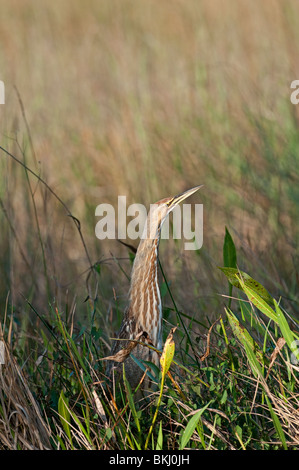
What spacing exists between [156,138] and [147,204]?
1.97ft

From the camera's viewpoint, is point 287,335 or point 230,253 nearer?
point 287,335

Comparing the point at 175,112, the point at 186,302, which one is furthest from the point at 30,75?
the point at 186,302

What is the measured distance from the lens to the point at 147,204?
397 cm

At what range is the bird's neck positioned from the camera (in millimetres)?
2523

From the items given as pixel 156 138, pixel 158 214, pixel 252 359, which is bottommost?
pixel 252 359

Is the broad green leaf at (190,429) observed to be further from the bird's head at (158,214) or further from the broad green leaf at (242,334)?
the bird's head at (158,214)

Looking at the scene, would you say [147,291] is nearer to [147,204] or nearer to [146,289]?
[146,289]

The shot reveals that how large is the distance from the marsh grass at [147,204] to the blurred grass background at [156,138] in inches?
0.4

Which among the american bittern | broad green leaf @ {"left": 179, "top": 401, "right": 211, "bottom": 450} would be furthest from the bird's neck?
broad green leaf @ {"left": 179, "top": 401, "right": 211, "bottom": 450}

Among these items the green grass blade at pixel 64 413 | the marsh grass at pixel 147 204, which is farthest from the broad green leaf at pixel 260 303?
the green grass blade at pixel 64 413

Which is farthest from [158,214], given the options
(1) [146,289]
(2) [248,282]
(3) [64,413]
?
(3) [64,413]

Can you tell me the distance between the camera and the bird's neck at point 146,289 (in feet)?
8.28

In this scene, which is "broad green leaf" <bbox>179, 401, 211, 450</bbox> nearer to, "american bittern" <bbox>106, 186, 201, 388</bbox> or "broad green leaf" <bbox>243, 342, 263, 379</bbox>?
"broad green leaf" <bbox>243, 342, 263, 379</bbox>

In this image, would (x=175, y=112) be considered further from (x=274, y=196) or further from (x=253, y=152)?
(x=274, y=196)
